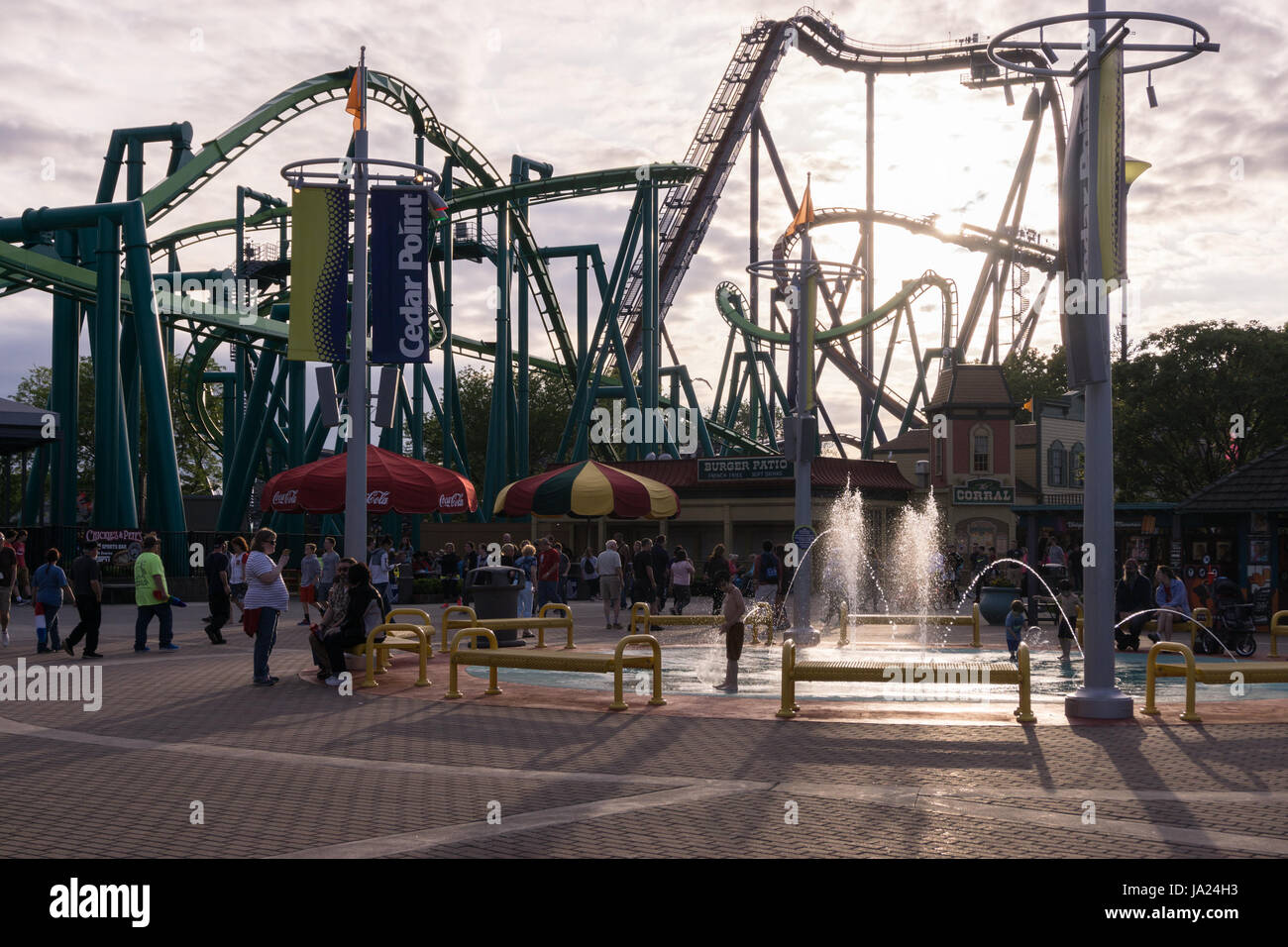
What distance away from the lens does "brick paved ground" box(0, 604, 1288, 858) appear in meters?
6.88

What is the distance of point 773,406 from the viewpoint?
63.8 m

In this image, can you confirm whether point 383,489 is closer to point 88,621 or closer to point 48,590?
point 48,590

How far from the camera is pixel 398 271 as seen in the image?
17.2 metres

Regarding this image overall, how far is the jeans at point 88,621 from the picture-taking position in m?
17.0

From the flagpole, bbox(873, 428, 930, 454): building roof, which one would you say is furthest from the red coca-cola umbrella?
bbox(873, 428, 930, 454): building roof

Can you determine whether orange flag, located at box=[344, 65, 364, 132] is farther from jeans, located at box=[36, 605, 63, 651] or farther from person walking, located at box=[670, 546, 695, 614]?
person walking, located at box=[670, 546, 695, 614]

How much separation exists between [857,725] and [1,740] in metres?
7.02

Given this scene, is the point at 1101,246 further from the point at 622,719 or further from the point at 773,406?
the point at 773,406

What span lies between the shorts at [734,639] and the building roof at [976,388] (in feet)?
129

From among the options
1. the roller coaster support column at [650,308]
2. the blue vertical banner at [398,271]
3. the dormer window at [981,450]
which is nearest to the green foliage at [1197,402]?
the dormer window at [981,450]

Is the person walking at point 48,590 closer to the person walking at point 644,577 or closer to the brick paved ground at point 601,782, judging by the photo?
the brick paved ground at point 601,782

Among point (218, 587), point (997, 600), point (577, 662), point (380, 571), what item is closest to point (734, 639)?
point (577, 662)

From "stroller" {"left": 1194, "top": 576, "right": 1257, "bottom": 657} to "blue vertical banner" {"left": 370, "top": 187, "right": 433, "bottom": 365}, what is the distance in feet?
38.3
